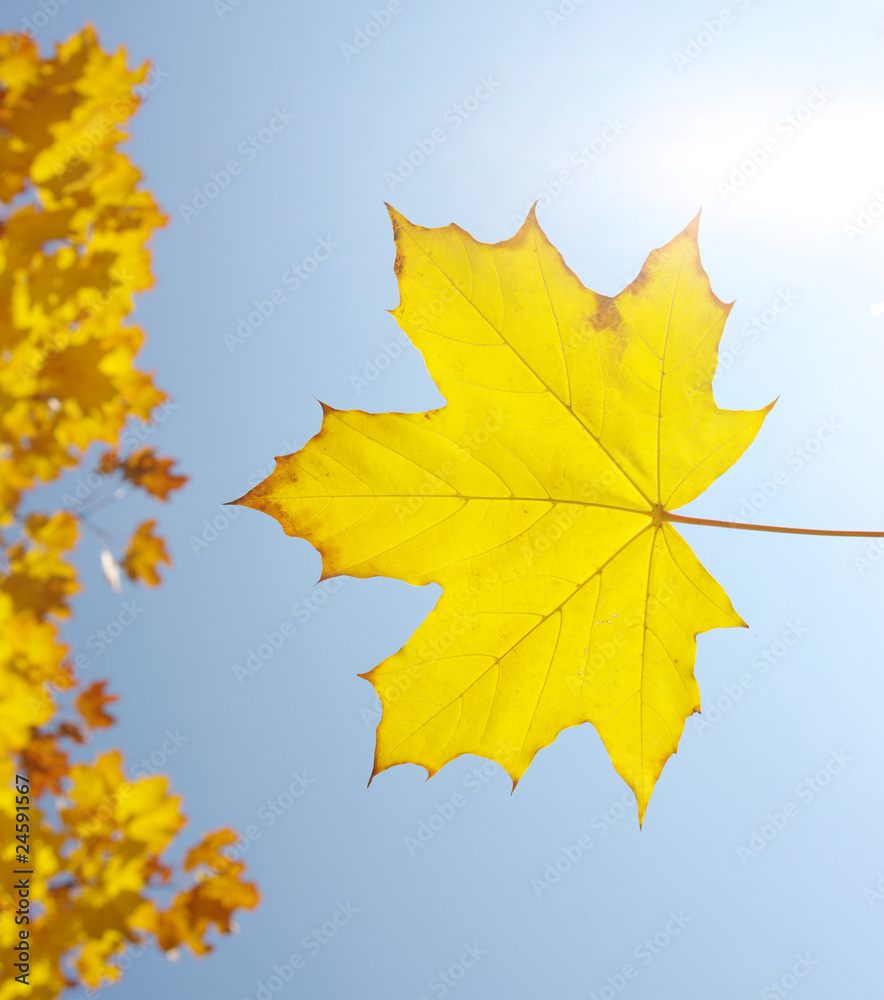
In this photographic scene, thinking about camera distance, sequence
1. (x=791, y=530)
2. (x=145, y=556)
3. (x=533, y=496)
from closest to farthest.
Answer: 1. (x=791, y=530)
2. (x=533, y=496)
3. (x=145, y=556)

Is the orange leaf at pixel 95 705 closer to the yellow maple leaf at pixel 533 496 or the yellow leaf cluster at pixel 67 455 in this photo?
the yellow leaf cluster at pixel 67 455

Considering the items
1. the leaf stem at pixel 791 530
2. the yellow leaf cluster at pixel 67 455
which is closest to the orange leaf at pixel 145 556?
the yellow leaf cluster at pixel 67 455

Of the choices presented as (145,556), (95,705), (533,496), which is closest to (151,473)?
(145,556)

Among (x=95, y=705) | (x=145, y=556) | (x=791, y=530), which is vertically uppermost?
(x=145, y=556)

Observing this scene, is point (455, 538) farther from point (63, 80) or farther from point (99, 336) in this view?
point (63, 80)

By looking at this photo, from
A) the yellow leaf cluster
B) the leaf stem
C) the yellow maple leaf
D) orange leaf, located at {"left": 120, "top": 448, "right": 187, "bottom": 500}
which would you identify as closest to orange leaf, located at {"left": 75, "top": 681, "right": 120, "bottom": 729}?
the yellow leaf cluster

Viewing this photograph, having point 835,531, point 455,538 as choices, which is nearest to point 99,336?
point 455,538

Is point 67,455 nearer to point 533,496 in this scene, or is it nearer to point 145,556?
point 145,556
